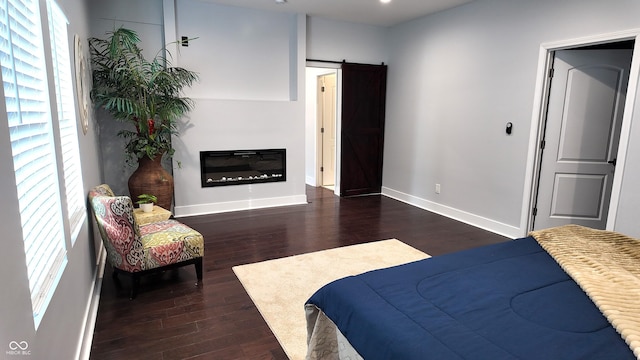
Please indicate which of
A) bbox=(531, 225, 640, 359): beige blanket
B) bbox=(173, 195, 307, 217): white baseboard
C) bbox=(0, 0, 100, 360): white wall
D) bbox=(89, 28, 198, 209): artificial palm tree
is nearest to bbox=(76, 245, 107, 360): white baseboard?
bbox=(0, 0, 100, 360): white wall

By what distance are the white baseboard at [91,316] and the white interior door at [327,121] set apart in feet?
14.8

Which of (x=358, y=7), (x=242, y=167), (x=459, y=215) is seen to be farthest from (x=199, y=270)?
(x=358, y=7)

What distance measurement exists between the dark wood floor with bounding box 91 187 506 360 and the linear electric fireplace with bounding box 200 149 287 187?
504 millimetres

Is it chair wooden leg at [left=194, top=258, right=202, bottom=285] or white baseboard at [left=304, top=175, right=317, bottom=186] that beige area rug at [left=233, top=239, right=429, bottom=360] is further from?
white baseboard at [left=304, top=175, right=317, bottom=186]

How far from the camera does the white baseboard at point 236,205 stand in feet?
16.6

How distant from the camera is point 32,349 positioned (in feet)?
3.85

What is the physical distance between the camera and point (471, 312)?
144cm

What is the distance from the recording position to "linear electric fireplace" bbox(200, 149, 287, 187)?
5.14 meters

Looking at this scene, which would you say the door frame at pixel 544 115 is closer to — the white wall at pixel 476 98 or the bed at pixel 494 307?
the white wall at pixel 476 98

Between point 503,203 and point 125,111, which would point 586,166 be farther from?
point 125,111

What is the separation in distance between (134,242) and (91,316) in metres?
0.54

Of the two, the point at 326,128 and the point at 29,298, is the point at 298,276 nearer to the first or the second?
the point at 29,298

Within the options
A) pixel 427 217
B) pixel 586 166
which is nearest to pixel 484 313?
pixel 586 166

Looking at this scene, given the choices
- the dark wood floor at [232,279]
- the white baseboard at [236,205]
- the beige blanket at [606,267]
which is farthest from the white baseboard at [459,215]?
the beige blanket at [606,267]
